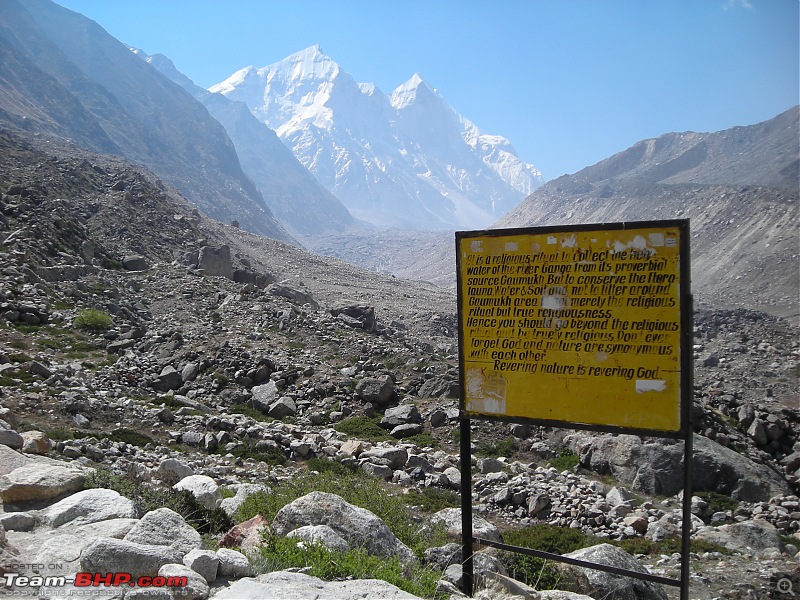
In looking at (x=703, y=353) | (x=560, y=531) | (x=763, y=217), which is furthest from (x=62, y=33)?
(x=560, y=531)

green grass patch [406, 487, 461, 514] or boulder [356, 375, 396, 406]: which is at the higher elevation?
boulder [356, 375, 396, 406]

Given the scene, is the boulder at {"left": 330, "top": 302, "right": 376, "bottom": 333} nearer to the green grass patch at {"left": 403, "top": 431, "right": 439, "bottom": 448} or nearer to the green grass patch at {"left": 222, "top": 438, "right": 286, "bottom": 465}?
the green grass patch at {"left": 403, "top": 431, "right": 439, "bottom": 448}

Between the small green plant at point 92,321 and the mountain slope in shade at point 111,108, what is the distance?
8777 cm

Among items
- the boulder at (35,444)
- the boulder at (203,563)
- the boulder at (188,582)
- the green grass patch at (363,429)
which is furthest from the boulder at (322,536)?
the green grass patch at (363,429)

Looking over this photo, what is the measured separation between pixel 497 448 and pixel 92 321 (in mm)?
15113

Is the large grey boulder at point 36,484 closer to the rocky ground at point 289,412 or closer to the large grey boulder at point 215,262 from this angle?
the rocky ground at point 289,412

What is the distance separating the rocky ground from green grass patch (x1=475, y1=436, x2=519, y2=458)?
0.20 feet

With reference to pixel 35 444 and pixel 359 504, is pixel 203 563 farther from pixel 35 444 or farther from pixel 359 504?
pixel 35 444

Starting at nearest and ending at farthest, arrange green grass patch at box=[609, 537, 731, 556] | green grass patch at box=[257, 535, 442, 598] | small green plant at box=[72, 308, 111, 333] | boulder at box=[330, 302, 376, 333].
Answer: green grass patch at box=[257, 535, 442, 598]
green grass patch at box=[609, 537, 731, 556]
small green plant at box=[72, 308, 111, 333]
boulder at box=[330, 302, 376, 333]

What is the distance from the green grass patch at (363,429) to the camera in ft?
51.4

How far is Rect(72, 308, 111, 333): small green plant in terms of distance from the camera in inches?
846

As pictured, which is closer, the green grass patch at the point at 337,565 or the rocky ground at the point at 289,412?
the green grass patch at the point at 337,565

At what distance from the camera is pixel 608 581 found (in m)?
7.12
